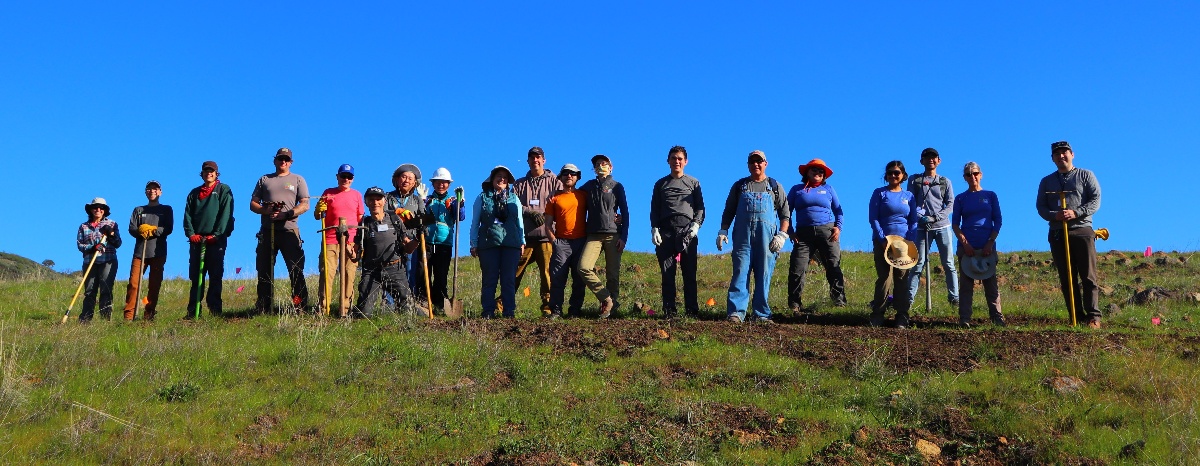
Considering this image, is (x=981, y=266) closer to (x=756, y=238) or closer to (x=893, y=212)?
(x=893, y=212)

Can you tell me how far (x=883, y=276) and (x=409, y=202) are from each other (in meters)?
5.79

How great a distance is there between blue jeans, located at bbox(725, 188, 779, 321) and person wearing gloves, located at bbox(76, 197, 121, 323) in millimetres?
8001

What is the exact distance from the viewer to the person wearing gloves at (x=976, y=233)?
1173 cm

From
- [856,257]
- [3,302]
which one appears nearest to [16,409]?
[3,302]

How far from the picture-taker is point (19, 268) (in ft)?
99.6

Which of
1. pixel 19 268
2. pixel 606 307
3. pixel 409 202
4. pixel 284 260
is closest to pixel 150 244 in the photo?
pixel 284 260

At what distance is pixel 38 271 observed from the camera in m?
23.2

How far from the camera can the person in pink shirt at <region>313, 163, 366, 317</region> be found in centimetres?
1250

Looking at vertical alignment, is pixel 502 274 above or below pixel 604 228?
below

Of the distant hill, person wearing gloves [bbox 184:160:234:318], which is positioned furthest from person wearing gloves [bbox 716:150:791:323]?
the distant hill

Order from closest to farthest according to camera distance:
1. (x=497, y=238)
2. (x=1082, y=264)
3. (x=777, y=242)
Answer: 1. (x=777, y=242)
2. (x=1082, y=264)
3. (x=497, y=238)

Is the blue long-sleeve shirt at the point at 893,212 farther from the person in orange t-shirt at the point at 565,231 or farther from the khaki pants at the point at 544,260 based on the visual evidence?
the khaki pants at the point at 544,260

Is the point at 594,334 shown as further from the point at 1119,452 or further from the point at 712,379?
the point at 1119,452

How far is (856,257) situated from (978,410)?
13.3m
